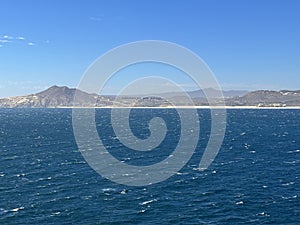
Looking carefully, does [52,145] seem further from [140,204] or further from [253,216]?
[253,216]

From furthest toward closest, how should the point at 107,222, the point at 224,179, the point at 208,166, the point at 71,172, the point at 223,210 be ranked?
the point at 208,166
the point at 71,172
the point at 224,179
the point at 223,210
the point at 107,222

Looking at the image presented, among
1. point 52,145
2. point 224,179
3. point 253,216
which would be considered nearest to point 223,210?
point 253,216

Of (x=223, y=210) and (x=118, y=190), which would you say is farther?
(x=118, y=190)

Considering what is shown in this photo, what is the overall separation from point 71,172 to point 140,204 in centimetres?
3543

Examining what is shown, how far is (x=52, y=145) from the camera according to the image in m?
170

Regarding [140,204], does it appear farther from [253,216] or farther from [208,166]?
[208,166]

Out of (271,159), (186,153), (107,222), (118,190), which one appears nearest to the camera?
(107,222)

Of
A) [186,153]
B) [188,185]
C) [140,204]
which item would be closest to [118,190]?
[140,204]

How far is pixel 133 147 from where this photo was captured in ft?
542

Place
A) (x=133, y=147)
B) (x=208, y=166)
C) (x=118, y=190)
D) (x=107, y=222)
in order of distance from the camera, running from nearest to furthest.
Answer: (x=107, y=222) → (x=118, y=190) → (x=208, y=166) → (x=133, y=147)

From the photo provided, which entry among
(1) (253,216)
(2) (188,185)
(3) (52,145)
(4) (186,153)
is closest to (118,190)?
(2) (188,185)

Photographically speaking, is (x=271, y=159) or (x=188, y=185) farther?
(x=271, y=159)

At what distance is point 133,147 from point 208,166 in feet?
163

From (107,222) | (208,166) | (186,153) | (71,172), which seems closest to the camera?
(107,222)
